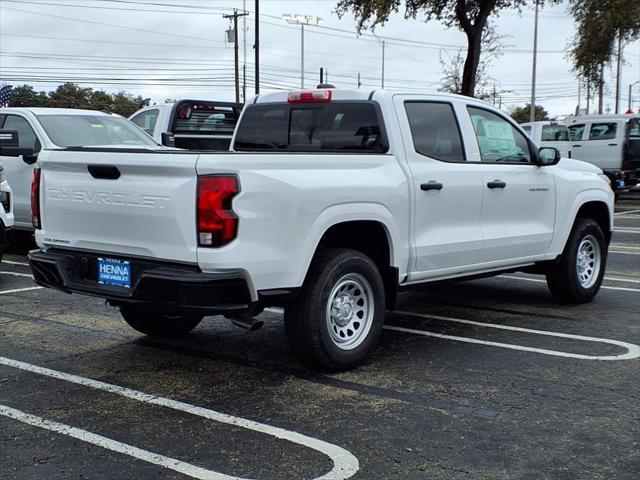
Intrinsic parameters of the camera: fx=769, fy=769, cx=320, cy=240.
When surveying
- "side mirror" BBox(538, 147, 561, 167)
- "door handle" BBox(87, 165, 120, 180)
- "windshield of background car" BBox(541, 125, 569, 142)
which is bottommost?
"door handle" BBox(87, 165, 120, 180)

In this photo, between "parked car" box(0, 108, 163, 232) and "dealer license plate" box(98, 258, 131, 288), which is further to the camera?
"parked car" box(0, 108, 163, 232)

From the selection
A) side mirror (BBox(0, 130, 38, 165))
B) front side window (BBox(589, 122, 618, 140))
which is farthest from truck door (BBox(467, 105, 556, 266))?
front side window (BBox(589, 122, 618, 140))

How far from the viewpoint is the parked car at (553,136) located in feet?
72.6

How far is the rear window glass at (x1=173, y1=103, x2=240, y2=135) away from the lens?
12.1 m

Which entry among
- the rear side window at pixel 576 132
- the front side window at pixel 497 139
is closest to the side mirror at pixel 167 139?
the front side window at pixel 497 139

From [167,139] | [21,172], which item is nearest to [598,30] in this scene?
[167,139]

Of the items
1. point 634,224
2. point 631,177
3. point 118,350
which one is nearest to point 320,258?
point 118,350

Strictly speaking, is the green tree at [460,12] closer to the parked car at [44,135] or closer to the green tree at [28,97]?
the parked car at [44,135]

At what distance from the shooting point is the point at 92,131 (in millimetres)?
10477

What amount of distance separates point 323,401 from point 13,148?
7155 millimetres

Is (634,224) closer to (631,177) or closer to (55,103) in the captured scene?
(631,177)

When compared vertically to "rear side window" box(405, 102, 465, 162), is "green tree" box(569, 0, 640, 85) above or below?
above

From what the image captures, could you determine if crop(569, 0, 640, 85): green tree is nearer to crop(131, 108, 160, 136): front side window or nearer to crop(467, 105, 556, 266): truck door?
crop(131, 108, 160, 136): front side window

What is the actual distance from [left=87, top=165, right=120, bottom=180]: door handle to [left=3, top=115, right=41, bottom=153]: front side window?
586 centimetres
